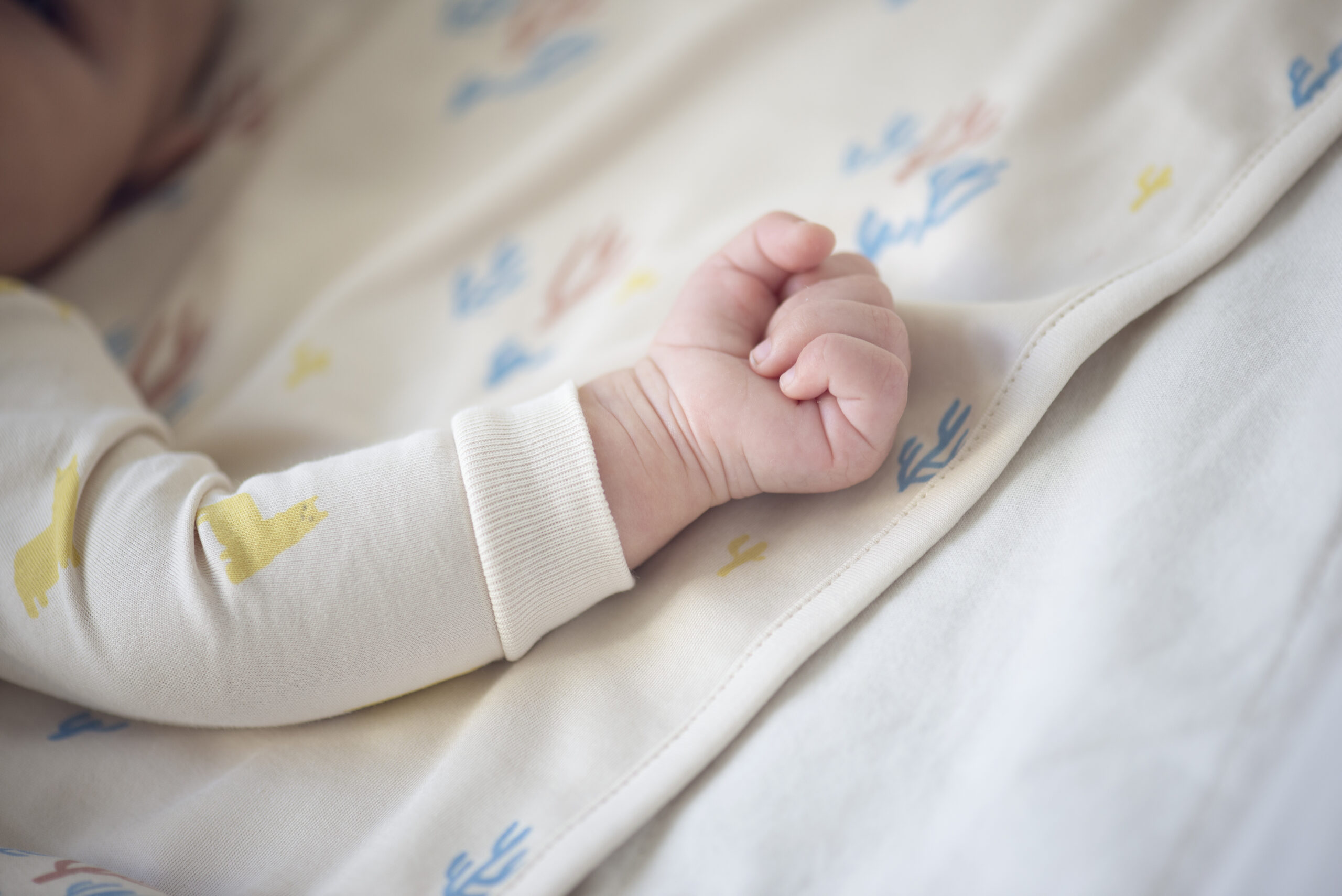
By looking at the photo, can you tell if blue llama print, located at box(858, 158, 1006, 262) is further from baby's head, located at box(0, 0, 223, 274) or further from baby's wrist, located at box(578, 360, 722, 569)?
baby's head, located at box(0, 0, 223, 274)

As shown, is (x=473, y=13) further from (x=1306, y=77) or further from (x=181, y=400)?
(x=1306, y=77)

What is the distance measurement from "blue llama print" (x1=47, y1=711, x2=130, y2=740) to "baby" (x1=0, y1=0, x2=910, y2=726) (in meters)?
0.04

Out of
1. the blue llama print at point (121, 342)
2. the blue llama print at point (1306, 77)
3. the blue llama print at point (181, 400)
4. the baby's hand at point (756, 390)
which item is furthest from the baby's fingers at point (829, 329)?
the blue llama print at point (121, 342)

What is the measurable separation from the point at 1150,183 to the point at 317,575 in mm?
722

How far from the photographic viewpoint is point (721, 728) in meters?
0.54

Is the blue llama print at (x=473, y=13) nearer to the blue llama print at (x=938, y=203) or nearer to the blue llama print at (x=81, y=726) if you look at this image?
the blue llama print at (x=938, y=203)

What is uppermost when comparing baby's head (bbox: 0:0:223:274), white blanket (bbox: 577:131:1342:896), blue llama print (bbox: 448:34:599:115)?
baby's head (bbox: 0:0:223:274)

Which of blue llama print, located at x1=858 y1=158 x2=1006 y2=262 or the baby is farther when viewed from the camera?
blue llama print, located at x1=858 y1=158 x2=1006 y2=262

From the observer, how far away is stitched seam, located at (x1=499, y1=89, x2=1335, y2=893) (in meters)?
0.53

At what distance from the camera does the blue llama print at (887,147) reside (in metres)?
0.84

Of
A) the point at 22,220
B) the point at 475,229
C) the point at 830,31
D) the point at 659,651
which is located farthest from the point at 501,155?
the point at 659,651

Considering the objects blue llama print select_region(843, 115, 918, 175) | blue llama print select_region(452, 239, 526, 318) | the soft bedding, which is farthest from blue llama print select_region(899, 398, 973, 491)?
blue llama print select_region(452, 239, 526, 318)

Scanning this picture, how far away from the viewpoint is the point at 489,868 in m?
0.52

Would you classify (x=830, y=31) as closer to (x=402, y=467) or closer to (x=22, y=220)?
(x=402, y=467)
